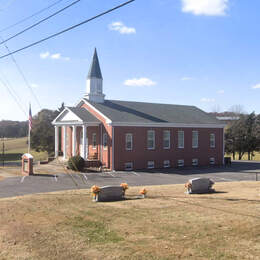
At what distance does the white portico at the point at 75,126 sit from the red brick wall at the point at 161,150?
3.26m

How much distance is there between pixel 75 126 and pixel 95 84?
575 cm

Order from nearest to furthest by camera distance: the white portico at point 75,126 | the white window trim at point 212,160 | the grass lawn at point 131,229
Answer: the grass lawn at point 131,229 < the white portico at point 75,126 < the white window trim at point 212,160

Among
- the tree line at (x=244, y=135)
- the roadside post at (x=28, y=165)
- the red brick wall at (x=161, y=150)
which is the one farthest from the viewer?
the tree line at (x=244, y=135)

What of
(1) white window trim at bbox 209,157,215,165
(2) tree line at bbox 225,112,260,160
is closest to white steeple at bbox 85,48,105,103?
(1) white window trim at bbox 209,157,215,165

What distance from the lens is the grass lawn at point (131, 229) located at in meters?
7.79

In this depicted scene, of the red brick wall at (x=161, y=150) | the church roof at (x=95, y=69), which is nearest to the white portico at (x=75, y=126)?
the red brick wall at (x=161, y=150)

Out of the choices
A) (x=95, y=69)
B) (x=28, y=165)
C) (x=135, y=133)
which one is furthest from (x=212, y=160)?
(x=28, y=165)

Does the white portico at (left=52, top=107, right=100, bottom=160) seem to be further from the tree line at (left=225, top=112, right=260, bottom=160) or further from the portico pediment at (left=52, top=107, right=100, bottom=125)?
the tree line at (left=225, top=112, right=260, bottom=160)

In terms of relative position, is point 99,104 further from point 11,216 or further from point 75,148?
point 11,216

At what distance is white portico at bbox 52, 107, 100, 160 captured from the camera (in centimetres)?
3266

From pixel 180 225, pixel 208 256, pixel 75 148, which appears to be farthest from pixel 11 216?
pixel 75 148

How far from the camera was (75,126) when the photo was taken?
114 ft

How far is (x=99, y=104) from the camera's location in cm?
3575

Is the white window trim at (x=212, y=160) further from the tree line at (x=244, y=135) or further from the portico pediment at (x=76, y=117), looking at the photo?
the tree line at (x=244, y=135)
